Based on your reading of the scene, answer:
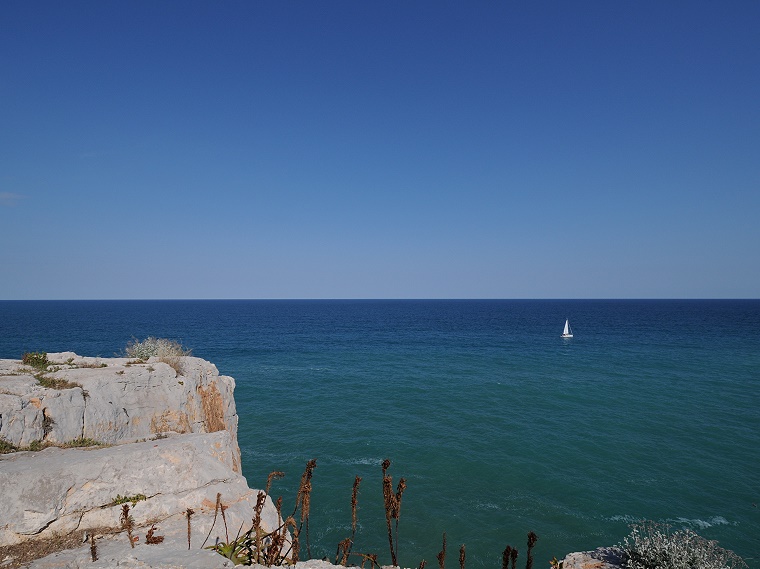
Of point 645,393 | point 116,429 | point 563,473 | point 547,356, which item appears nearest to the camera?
point 116,429

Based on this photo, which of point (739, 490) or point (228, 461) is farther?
point (739, 490)

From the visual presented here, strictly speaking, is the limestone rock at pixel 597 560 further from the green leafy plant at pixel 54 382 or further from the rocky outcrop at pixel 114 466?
the green leafy plant at pixel 54 382

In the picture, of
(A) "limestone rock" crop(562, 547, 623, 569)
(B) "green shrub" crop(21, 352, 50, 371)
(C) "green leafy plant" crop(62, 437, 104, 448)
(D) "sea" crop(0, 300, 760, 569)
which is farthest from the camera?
(D) "sea" crop(0, 300, 760, 569)

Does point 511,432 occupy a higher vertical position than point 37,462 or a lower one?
lower

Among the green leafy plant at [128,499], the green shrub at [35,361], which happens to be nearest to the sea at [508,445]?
the green leafy plant at [128,499]

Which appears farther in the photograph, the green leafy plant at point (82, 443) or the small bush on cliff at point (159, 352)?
the small bush on cliff at point (159, 352)

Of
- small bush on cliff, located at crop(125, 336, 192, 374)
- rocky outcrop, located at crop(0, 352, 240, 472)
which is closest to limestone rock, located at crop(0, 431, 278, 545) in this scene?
rocky outcrop, located at crop(0, 352, 240, 472)

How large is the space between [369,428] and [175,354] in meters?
14.6

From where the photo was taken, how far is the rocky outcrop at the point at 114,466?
841 centimetres

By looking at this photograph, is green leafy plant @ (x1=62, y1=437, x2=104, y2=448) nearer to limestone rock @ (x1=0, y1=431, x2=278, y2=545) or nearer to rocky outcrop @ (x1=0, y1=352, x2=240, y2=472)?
rocky outcrop @ (x1=0, y1=352, x2=240, y2=472)

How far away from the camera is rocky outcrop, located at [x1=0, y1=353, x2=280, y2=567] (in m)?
8.41

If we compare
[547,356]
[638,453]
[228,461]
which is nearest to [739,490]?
[638,453]

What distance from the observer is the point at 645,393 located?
3566cm

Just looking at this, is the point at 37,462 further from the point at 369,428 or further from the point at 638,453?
the point at 638,453
